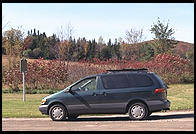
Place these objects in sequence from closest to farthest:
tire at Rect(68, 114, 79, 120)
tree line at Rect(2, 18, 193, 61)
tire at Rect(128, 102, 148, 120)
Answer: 1. tire at Rect(128, 102, 148, 120)
2. tire at Rect(68, 114, 79, 120)
3. tree line at Rect(2, 18, 193, 61)

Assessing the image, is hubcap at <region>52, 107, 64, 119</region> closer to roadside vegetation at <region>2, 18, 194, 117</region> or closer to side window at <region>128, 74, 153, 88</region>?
side window at <region>128, 74, 153, 88</region>

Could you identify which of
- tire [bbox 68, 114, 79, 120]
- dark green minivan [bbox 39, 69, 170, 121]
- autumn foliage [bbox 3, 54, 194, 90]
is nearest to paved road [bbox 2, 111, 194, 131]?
tire [bbox 68, 114, 79, 120]

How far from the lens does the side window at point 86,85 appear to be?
13656 millimetres

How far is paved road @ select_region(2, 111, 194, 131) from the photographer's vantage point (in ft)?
37.1

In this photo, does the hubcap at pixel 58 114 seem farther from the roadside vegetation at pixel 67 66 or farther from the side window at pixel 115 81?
the roadside vegetation at pixel 67 66

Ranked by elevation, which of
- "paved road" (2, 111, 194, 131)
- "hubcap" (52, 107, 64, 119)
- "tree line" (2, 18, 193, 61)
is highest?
"tree line" (2, 18, 193, 61)

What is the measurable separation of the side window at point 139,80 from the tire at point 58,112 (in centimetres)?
258

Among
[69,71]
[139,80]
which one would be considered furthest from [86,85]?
[69,71]

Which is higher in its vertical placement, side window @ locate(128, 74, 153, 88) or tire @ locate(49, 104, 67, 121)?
side window @ locate(128, 74, 153, 88)

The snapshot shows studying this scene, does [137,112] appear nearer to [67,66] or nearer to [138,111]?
[138,111]

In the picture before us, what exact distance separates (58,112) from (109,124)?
2.22 meters

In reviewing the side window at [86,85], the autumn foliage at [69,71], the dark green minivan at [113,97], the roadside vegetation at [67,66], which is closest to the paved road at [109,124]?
the dark green minivan at [113,97]

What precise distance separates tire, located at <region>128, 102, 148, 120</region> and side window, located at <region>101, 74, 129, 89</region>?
0.81 metres

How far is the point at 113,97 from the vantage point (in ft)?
43.9
